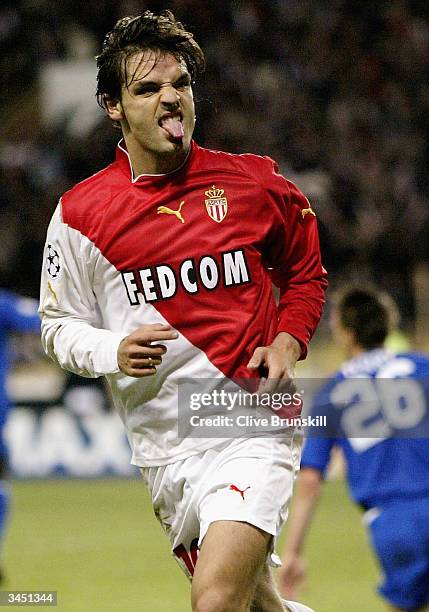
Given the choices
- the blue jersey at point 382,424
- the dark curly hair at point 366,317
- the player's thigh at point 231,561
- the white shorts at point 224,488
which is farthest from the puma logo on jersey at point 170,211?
the dark curly hair at point 366,317

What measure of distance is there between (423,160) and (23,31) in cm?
641

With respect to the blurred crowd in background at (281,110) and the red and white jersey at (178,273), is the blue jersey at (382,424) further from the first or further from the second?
the blurred crowd in background at (281,110)

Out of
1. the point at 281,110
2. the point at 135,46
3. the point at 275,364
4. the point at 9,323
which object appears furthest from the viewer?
the point at 281,110

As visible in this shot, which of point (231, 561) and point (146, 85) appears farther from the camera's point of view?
point (146, 85)

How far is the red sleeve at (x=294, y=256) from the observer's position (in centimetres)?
395

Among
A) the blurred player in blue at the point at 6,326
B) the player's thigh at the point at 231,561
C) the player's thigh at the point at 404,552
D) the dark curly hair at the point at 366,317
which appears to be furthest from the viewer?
the blurred player in blue at the point at 6,326

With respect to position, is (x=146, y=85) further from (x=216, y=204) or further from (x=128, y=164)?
(x=216, y=204)

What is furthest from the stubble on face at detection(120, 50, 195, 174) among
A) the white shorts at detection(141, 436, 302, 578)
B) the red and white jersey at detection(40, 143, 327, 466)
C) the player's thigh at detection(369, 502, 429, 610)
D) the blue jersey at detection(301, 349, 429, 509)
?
the player's thigh at detection(369, 502, 429, 610)

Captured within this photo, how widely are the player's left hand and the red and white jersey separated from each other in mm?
144

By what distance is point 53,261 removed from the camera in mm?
3963

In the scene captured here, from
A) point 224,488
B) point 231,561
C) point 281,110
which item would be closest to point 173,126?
point 224,488

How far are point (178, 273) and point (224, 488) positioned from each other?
0.69 meters

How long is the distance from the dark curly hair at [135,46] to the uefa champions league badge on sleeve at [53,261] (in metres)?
0.50
